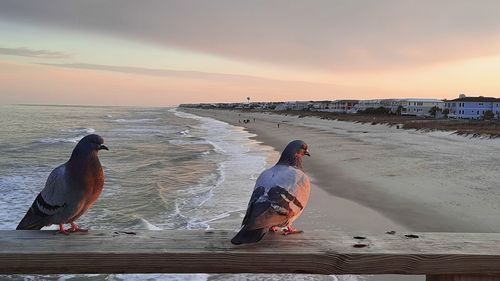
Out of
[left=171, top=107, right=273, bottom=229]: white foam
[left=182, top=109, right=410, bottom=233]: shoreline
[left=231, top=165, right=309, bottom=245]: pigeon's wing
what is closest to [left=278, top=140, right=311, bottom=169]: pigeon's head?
[left=231, top=165, right=309, bottom=245]: pigeon's wing

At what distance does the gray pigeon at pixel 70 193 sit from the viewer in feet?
9.29

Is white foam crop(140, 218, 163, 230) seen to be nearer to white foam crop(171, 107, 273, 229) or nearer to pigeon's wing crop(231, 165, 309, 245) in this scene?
white foam crop(171, 107, 273, 229)

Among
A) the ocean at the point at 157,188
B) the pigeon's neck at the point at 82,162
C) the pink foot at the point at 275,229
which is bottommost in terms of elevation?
the ocean at the point at 157,188

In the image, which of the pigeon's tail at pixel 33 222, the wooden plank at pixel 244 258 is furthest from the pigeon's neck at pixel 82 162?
the wooden plank at pixel 244 258

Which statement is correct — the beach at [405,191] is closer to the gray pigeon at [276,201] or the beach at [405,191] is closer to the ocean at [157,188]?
the ocean at [157,188]

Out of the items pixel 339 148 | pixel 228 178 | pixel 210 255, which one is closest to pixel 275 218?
pixel 210 255

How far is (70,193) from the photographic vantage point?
2.82 m

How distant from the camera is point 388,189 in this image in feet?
44.1

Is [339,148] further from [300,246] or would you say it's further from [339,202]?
[300,246]

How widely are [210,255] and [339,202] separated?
1043 centimetres

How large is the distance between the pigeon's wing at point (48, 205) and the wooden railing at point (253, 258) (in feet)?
2.35

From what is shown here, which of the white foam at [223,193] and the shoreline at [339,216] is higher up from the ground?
the shoreline at [339,216]

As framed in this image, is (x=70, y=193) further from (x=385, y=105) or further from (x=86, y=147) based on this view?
(x=385, y=105)

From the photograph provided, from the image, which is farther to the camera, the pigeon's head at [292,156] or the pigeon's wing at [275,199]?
the pigeon's head at [292,156]
